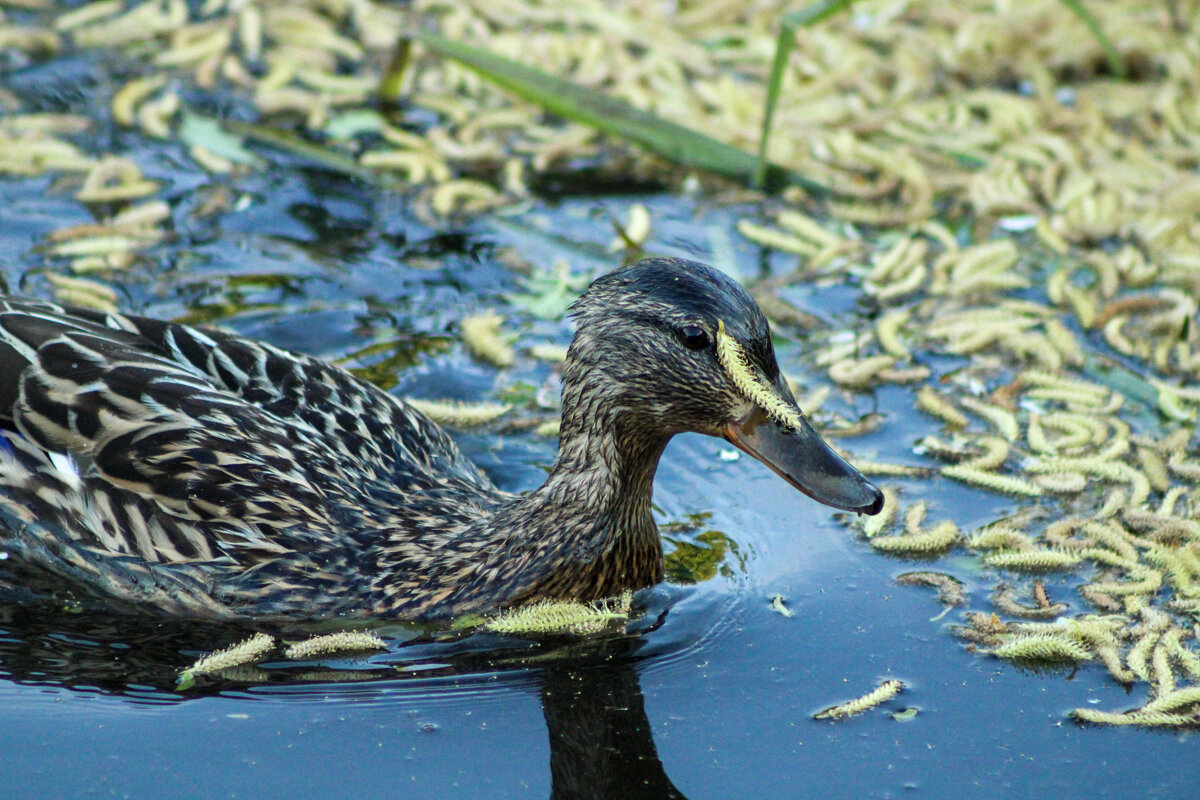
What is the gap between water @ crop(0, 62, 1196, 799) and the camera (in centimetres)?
518

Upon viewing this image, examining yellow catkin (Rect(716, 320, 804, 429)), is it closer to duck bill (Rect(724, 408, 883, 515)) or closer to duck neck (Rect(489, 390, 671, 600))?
duck bill (Rect(724, 408, 883, 515))

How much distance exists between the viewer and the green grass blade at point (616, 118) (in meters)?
10.0

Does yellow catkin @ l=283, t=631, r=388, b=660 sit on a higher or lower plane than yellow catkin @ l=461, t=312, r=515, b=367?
lower

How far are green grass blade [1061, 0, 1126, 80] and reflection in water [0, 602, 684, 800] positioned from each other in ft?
21.7

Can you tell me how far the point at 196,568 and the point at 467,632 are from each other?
1.13 m

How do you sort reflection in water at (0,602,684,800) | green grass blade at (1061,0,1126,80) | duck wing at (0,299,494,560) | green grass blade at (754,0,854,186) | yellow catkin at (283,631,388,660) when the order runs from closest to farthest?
reflection in water at (0,602,684,800) < yellow catkin at (283,631,388,660) < duck wing at (0,299,494,560) < green grass blade at (754,0,854,186) < green grass blade at (1061,0,1126,80)

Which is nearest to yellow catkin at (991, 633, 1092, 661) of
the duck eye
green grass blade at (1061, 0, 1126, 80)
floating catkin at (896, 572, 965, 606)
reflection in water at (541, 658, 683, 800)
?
floating catkin at (896, 572, 965, 606)

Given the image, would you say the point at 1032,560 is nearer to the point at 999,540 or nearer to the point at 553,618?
the point at 999,540

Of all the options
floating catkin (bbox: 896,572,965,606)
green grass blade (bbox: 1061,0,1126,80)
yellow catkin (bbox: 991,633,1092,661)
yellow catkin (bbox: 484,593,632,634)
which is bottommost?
yellow catkin (bbox: 484,593,632,634)

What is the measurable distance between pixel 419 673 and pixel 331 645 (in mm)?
363

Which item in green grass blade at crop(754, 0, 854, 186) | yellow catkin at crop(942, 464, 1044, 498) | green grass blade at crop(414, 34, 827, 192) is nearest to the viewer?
yellow catkin at crop(942, 464, 1044, 498)

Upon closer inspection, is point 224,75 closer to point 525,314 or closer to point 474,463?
point 525,314

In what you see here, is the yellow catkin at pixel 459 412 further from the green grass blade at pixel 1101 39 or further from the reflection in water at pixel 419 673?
the green grass blade at pixel 1101 39

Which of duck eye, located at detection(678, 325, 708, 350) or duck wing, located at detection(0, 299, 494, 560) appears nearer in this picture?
duck eye, located at detection(678, 325, 708, 350)
